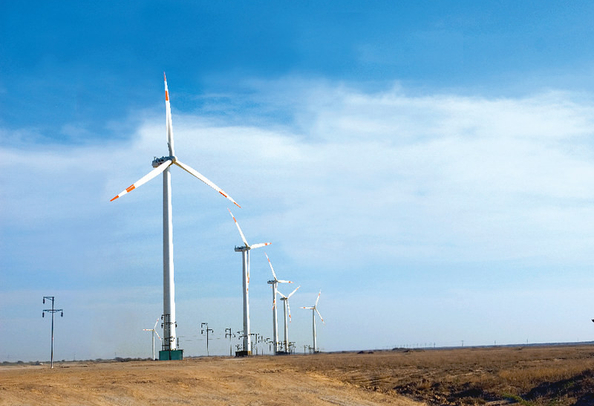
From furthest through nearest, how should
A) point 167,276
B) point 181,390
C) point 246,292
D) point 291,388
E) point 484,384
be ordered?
point 246,292 → point 167,276 → point 484,384 → point 291,388 → point 181,390

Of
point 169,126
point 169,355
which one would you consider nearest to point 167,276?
point 169,355

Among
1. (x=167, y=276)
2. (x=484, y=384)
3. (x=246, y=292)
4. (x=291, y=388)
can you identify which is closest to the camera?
(x=291, y=388)

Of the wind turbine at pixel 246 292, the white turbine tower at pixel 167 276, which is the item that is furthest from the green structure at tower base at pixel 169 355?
the wind turbine at pixel 246 292

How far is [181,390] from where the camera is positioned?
4162 cm

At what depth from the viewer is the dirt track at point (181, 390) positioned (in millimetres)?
35688

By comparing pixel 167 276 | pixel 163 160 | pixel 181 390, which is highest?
pixel 163 160

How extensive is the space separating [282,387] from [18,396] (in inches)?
765

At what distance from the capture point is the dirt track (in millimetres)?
35688

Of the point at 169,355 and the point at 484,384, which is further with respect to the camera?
the point at 169,355

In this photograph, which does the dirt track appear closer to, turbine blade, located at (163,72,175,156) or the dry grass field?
the dry grass field

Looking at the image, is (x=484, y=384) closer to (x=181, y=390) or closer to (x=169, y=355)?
(x=181, y=390)

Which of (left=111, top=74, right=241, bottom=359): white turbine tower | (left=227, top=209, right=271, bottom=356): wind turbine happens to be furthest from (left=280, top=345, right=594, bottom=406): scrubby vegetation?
(left=227, top=209, right=271, bottom=356): wind turbine

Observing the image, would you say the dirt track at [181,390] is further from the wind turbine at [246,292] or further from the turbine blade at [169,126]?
the wind turbine at [246,292]

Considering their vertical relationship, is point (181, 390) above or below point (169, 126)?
below
